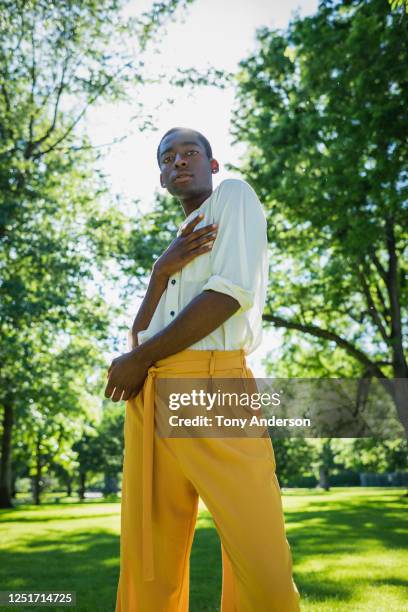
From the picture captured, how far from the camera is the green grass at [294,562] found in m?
5.62

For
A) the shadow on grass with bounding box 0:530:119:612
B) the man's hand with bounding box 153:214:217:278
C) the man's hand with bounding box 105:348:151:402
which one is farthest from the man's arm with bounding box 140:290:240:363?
the shadow on grass with bounding box 0:530:119:612

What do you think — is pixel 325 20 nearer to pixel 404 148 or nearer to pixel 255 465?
pixel 404 148

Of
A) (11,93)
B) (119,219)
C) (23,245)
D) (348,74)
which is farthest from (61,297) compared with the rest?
(348,74)

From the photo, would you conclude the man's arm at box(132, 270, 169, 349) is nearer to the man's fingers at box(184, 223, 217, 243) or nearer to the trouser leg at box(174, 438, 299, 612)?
the man's fingers at box(184, 223, 217, 243)

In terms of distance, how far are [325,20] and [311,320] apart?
29.7ft

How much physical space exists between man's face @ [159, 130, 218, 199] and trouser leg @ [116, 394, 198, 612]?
106 centimetres

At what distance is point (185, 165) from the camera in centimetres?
252

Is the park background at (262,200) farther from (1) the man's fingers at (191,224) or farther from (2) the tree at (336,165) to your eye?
(1) the man's fingers at (191,224)

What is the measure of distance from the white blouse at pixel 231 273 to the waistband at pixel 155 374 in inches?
1.6

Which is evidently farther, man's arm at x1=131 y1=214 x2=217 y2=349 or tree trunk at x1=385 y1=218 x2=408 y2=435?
tree trunk at x1=385 y1=218 x2=408 y2=435

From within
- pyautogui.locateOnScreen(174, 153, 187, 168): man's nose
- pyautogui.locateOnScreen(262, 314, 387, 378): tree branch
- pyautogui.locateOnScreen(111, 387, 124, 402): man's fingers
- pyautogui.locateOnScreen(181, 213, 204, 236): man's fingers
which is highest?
pyautogui.locateOnScreen(262, 314, 387, 378): tree branch

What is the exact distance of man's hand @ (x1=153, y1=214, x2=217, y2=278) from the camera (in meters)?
2.26

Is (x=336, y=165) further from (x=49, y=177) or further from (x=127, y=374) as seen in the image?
(x=127, y=374)

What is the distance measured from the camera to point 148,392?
2166 mm
